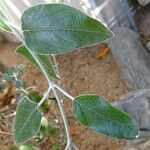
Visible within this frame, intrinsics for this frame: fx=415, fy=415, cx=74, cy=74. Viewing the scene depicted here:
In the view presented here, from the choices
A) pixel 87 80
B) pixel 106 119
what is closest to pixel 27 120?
pixel 106 119

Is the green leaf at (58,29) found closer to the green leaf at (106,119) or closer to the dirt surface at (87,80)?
the green leaf at (106,119)

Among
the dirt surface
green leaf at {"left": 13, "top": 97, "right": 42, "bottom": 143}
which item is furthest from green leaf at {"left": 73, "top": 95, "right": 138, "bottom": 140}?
the dirt surface

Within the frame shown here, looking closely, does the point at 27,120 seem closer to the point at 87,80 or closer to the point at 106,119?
the point at 106,119

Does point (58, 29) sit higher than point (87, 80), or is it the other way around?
point (58, 29)

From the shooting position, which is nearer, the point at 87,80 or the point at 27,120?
the point at 27,120

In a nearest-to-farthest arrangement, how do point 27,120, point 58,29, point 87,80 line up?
point 58,29 < point 27,120 < point 87,80

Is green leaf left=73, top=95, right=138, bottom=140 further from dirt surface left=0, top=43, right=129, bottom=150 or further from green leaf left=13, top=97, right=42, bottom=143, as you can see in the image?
dirt surface left=0, top=43, right=129, bottom=150
